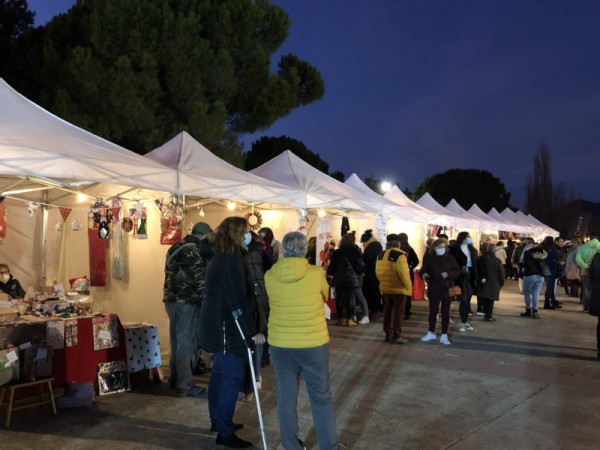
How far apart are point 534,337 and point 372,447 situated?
5856mm

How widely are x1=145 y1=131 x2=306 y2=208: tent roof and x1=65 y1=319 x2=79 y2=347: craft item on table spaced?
1.84 metres

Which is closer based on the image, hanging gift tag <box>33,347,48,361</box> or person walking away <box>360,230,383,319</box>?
hanging gift tag <box>33,347,48,361</box>

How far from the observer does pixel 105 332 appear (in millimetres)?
4980

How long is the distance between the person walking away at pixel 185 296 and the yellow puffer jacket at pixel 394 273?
3.30 meters

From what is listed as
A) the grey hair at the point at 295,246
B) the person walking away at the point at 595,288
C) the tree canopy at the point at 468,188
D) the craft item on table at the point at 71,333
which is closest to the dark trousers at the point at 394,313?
the person walking away at the point at 595,288

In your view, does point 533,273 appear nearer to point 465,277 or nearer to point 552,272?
point 552,272

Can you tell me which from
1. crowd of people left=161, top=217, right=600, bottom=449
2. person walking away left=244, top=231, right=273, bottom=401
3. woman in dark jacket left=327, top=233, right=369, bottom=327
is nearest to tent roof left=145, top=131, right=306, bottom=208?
crowd of people left=161, top=217, right=600, bottom=449

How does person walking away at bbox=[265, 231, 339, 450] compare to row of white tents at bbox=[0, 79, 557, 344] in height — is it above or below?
below

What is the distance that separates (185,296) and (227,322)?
151 cm

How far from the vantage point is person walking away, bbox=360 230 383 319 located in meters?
10.1

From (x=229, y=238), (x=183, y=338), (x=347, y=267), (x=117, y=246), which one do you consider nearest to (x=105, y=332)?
(x=183, y=338)

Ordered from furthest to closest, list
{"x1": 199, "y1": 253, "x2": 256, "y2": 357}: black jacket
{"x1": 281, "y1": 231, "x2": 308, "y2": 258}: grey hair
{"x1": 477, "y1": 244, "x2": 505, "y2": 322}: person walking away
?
{"x1": 477, "y1": 244, "x2": 505, "y2": 322}: person walking away
{"x1": 199, "y1": 253, "x2": 256, "y2": 357}: black jacket
{"x1": 281, "y1": 231, "x2": 308, "y2": 258}: grey hair

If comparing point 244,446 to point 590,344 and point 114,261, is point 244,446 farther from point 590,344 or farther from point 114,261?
point 590,344

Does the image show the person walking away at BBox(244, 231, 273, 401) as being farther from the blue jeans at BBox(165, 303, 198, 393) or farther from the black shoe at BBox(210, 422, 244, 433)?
the blue jeans at BBox(165, 303, 198, 393)
